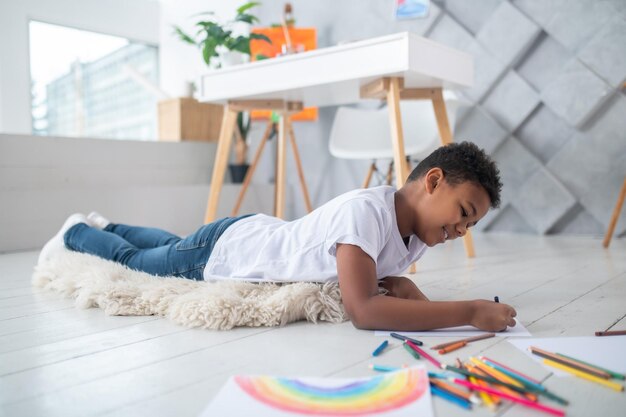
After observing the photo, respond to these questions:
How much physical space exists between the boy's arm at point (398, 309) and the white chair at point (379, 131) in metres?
1.39

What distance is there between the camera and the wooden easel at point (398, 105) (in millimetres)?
1509

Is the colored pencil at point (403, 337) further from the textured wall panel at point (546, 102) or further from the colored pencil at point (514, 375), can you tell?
the textured wall panel at point (546, 102)

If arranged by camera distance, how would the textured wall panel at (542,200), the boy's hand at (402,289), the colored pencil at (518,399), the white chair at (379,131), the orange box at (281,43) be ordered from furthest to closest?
the orange box at (281,43), the textured wall panel at (542,200), the white chair at (379,131), the boy's hand at (402,289), the colored pencil at (518,399)

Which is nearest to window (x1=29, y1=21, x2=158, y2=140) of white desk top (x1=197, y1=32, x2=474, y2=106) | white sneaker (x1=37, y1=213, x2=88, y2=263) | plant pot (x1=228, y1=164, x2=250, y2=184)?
plant pot (x1=228, y1=164, x2=250, y2=184)

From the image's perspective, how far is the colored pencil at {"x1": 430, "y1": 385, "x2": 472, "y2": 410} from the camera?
22.3 inches

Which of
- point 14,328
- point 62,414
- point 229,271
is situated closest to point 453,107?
point 229,271

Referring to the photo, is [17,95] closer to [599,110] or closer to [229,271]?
[229,271]

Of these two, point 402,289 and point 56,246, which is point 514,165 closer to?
point 402,289

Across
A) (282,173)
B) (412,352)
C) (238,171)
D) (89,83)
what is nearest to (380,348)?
(412,352)

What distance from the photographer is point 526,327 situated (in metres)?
0.88

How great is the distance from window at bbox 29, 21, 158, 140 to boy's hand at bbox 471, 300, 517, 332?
105 inches

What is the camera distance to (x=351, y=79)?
1.60 m

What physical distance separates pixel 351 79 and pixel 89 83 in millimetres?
2345

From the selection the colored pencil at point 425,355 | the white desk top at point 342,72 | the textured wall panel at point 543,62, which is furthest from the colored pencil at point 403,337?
the textured wall panel at point 543,62
